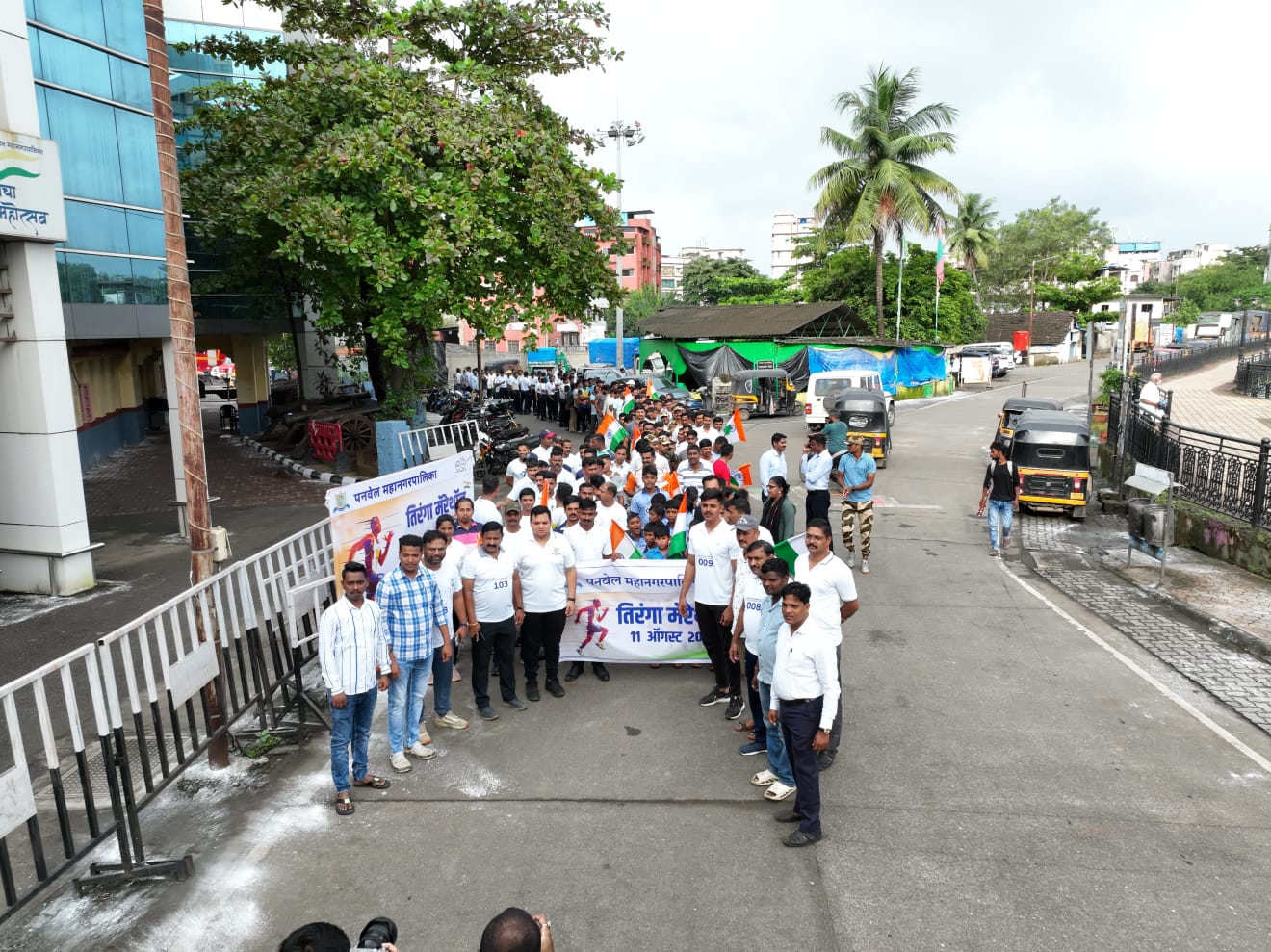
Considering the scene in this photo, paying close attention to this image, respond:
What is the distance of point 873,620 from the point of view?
32.0ft

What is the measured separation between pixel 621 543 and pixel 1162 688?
5083 millimetres

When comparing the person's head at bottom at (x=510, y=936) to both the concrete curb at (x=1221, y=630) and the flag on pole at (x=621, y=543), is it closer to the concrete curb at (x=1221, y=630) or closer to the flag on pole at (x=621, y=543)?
the flag on pole at (x=621, y=543)

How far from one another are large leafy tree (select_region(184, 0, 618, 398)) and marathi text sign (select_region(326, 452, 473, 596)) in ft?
23.3

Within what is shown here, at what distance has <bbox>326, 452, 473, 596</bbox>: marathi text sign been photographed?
754cm

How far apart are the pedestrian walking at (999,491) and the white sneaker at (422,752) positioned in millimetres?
8853

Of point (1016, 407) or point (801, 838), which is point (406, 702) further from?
point (1016, 407)

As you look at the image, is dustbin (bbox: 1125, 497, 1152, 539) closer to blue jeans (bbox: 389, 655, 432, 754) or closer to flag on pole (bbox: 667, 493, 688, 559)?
flag on pole (bbox: 667, 493, 688, 559)

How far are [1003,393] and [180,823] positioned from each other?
42.3 m

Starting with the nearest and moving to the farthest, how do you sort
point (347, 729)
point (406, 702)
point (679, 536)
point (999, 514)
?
point (347, 729) → point (406, 702) → point (679, 536) → point (999, 514)

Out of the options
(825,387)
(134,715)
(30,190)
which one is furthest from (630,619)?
(825,387)

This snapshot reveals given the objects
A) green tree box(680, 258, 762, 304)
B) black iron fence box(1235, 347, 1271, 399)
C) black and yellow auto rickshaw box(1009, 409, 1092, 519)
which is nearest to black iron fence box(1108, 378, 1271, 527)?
black and yellow auto rickshaw box(1009, 409, 1092, 519)

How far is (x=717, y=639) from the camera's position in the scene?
293 inches

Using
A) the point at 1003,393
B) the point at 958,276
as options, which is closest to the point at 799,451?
the point at 1003,393

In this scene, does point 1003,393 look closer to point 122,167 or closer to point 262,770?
point 122,167
